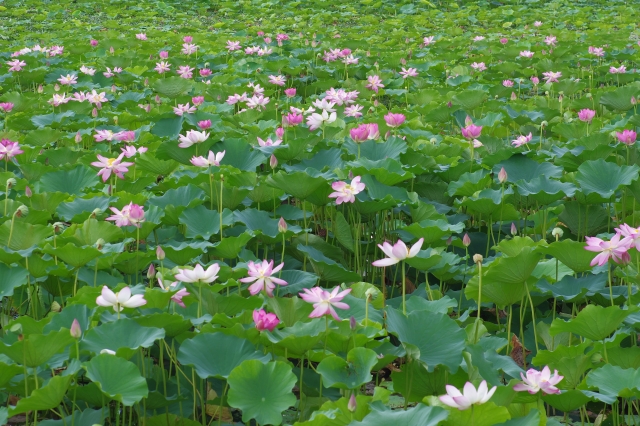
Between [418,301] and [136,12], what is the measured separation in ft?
32.1

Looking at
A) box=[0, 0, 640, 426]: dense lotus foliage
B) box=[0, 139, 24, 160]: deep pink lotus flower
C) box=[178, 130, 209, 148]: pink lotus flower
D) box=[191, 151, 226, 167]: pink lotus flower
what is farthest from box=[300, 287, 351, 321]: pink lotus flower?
box=[0, 139, 24, 160]: deep pink lotus flower

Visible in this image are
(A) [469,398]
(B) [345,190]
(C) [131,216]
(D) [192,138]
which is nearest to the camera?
(A) [469,398]

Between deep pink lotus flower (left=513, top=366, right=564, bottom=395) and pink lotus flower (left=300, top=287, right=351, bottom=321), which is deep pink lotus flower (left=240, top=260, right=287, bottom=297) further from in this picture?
deep pink lotus flower (left=513, top=366, right=564, bottom=395)

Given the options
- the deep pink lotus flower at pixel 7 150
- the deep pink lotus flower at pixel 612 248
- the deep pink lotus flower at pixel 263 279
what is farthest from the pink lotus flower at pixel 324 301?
the deep pink lotus flower at pixel 7 150

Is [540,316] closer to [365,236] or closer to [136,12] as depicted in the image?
[365,236]

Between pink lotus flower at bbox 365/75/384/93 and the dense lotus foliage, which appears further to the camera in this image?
pink lotus flower at bbox 365/75/384/93

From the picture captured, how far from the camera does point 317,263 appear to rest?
2.18 m

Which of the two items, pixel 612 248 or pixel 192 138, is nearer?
pixel 612 248

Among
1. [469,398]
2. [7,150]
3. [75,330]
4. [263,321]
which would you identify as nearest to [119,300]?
[75,330]

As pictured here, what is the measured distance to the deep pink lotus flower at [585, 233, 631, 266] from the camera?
177cm

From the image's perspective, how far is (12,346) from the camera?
146 centimetres

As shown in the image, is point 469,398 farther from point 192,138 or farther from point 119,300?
point 192,138

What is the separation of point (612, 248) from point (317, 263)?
84 centimetres

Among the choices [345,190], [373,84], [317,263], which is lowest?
[373,84]
